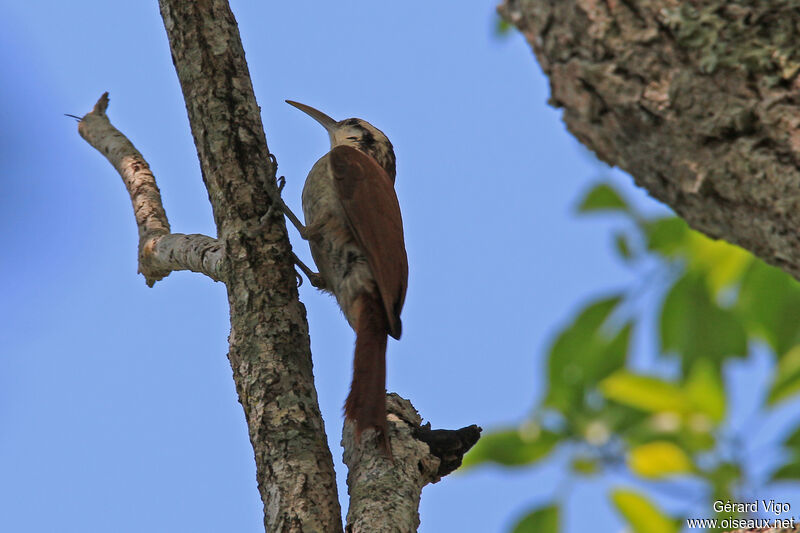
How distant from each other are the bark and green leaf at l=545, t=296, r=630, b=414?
0.68 meters

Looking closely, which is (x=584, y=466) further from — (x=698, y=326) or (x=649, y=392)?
(x=698, y=326)

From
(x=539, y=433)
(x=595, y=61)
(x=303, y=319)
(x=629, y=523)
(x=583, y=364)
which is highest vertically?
(x=303, y=319)

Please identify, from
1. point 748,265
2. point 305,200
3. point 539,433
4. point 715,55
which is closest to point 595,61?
point 715,55

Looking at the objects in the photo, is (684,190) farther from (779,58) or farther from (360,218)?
(360,218)

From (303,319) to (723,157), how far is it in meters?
1.76

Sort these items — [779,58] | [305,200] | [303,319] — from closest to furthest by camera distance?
[779,58]
[303,319]
[305,200]

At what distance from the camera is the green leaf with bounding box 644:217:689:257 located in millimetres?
1871

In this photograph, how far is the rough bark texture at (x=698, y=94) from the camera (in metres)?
1.15

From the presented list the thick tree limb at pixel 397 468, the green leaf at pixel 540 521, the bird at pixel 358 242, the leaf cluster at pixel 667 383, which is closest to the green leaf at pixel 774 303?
the leaf cluster at pixel 667 383

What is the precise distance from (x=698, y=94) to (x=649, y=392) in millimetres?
777

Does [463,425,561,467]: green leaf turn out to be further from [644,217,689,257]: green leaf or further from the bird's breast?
the bird's breast

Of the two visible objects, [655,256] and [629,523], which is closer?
[629,523]

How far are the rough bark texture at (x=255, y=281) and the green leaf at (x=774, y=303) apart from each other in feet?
3.97

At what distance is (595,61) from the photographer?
120 cm
